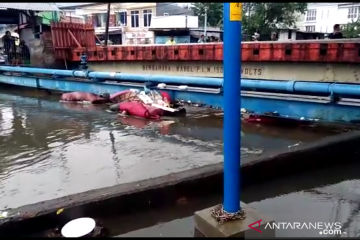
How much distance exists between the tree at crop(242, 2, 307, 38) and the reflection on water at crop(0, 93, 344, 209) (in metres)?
25.4

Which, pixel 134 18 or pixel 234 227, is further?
pixel 134 18

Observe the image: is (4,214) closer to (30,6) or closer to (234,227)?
(234,227)

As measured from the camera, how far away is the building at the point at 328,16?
36406 mm

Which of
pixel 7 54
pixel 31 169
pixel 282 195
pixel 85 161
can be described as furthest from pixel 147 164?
pixel 7 54

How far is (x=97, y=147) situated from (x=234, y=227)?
126 inches

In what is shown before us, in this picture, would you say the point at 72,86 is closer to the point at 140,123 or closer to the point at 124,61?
the point at 124,61

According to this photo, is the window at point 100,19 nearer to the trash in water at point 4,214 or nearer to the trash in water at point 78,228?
the trash in water at point 4,214

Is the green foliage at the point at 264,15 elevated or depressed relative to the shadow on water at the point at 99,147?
elevated

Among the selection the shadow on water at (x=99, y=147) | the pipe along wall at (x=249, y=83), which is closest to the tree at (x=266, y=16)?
the pipe along wall at (x=249, y=83)

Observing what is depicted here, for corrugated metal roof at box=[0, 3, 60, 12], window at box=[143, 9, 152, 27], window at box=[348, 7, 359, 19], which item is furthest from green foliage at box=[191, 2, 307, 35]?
corrugated metal roof at box=[0, 3, 60, 12]

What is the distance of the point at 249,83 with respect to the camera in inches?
246

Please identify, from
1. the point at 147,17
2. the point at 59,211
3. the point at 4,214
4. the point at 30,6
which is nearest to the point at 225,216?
the point at 59,211

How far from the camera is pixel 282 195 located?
11.7 feet

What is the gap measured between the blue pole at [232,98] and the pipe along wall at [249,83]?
10.4 feet
